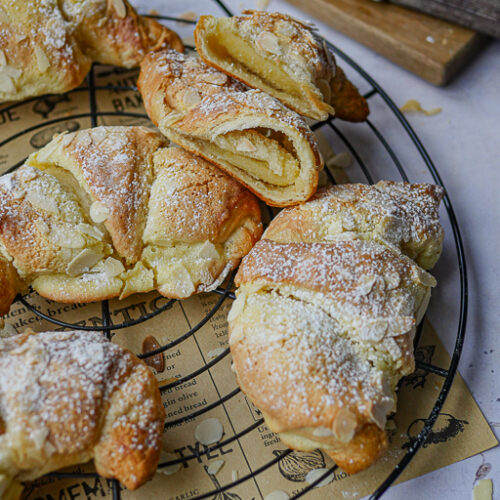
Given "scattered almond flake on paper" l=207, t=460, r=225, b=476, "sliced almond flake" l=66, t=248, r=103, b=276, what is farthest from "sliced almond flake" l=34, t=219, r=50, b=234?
"scattered almond flake on paper" l=207, t=460, r=225, b=476

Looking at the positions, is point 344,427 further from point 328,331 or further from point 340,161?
point 340,161

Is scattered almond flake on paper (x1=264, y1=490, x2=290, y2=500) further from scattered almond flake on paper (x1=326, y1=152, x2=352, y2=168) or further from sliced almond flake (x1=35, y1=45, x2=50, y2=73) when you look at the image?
sliced almond flake (x1=35, y1=45, x2=50, y2=73)

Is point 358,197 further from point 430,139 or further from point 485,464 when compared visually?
point 485,464

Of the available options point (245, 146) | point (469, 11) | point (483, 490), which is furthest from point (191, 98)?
point (483, 490)

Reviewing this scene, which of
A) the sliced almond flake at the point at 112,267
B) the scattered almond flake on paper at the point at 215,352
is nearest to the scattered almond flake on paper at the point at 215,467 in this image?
the scattered almond flake on paper at the point at 215,352

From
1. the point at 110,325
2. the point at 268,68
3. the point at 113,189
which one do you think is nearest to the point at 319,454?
the point at 110,325
